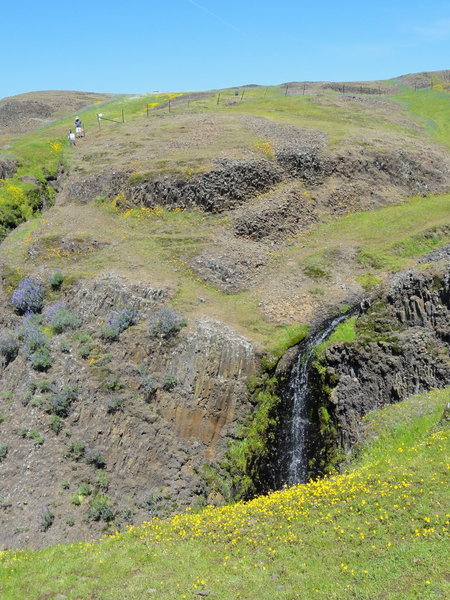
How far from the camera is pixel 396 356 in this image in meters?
28.8

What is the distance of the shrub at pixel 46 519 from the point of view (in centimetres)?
2570

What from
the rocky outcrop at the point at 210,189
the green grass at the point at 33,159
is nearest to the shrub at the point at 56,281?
the green grass at the point at 33,159

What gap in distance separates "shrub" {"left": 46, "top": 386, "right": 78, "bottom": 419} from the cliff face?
0.60 ft

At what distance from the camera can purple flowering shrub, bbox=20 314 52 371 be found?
34.0 meters

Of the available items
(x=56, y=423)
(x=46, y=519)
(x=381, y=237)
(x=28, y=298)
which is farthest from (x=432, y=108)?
(x=46, y=519)

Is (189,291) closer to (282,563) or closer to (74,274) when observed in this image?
(74,274)

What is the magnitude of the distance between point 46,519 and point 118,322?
45.0 feet

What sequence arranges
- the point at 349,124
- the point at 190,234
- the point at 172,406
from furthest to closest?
the point at 349,124
the point at 190,234
the point at 172,406

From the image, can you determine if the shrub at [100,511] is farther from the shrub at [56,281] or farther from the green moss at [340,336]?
the shrub at [56,281]

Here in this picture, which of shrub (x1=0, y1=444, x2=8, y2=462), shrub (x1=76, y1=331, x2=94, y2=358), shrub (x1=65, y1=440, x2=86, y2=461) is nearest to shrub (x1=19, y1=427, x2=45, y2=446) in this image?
shrub (x1=0, y1=444, x2=8, y2=462)

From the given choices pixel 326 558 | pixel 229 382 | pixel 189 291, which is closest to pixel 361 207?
pixel 189 291

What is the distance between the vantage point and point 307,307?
124ft

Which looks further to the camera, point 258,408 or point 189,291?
point 189,291

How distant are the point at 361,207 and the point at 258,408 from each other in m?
30.4
